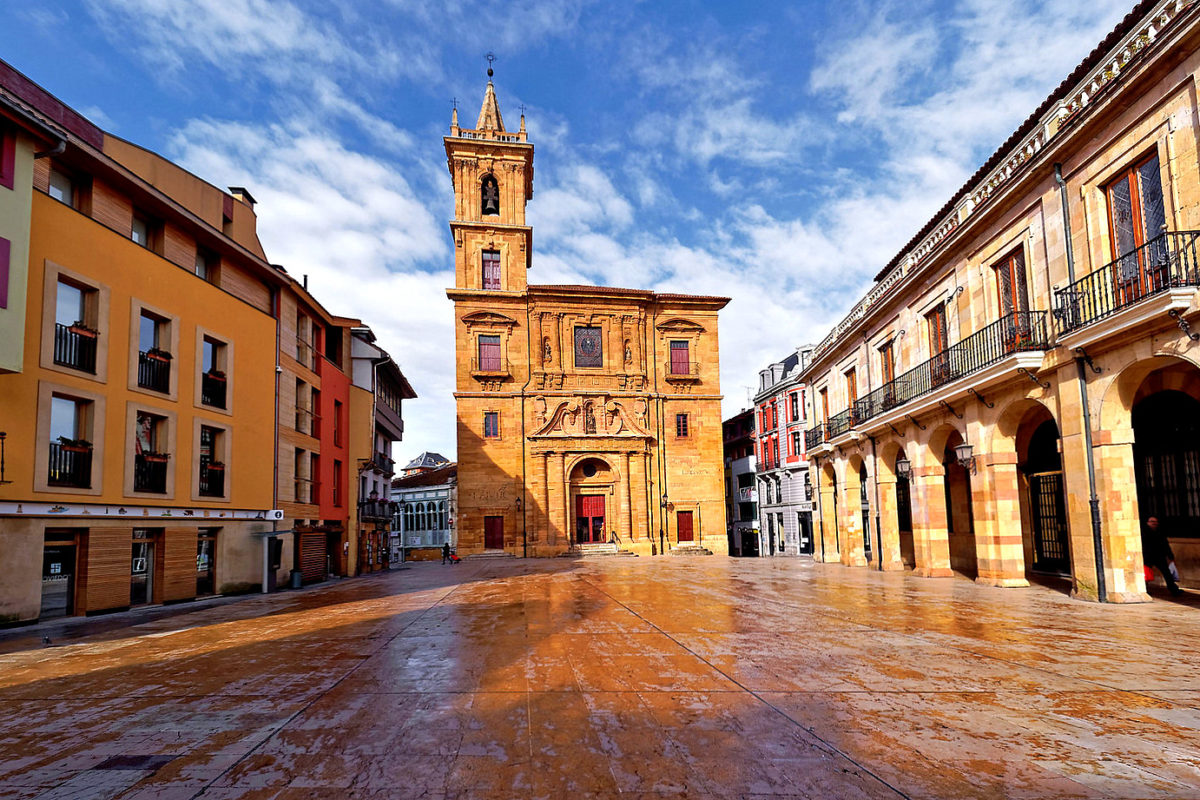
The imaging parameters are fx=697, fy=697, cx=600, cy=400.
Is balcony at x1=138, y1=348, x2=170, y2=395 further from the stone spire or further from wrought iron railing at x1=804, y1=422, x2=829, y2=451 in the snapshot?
the stone spire

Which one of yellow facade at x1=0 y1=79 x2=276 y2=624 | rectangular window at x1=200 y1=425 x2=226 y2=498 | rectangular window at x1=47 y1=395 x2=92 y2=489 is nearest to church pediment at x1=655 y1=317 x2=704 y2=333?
yellow facade at x1=0 y1=79 x2=276 y2=624

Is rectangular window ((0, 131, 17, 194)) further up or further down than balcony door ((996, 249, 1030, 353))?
further up

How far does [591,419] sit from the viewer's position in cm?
4469

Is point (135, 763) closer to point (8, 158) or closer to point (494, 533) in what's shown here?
point (8, 158)

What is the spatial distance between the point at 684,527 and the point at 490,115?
104ft

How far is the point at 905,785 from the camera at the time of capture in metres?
4.21

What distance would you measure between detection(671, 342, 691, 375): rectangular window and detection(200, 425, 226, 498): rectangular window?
31474 millimetres

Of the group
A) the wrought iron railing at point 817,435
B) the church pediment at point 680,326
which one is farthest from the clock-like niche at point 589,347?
the wrought iron railing at point 817,435

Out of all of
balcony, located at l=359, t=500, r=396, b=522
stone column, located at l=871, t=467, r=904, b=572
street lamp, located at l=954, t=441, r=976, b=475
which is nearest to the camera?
street lamp, located at l=954, t=441, r=976, b=475

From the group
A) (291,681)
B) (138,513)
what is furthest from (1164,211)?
(138,513)

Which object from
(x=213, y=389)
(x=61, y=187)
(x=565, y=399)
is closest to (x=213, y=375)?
(x=213, y=389)

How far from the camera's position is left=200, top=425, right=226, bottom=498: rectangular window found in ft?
63.1

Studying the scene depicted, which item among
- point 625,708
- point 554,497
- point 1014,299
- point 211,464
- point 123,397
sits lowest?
point 625,708

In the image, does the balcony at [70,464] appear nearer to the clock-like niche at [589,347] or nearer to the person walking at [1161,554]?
the person walking at [1161,554]
